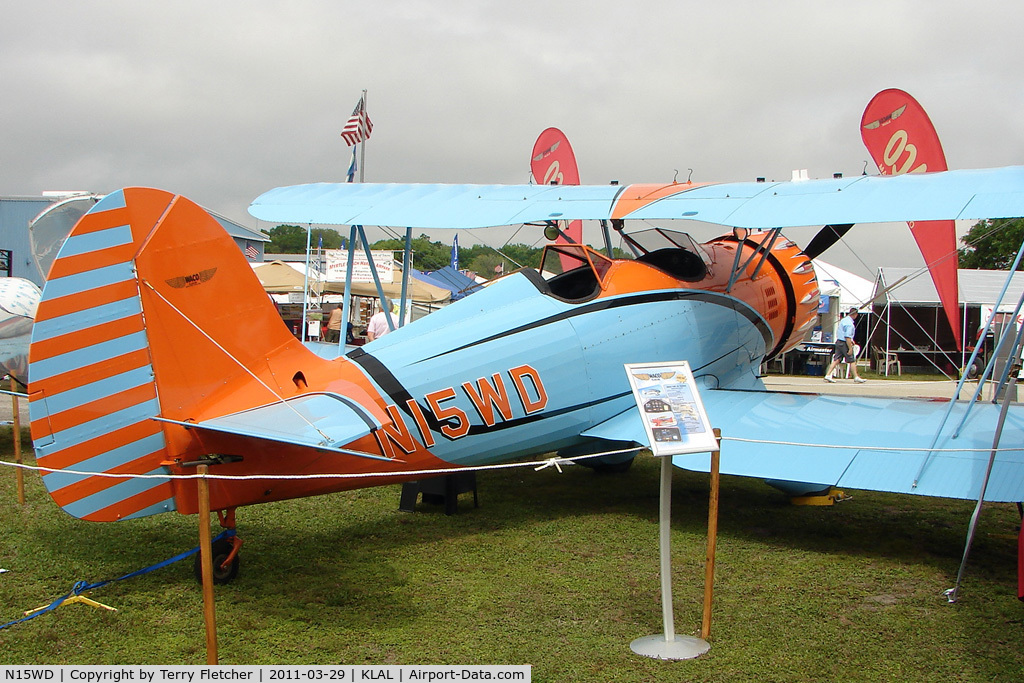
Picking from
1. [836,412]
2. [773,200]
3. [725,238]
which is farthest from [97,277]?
[725,238]

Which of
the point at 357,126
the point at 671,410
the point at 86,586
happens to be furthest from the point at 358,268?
the point at 671,410

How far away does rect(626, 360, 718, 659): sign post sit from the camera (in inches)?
146

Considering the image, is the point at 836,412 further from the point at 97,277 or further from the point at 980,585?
the point at 97,277

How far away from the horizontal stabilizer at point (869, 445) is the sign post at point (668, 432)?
1067mm

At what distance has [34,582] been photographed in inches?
183

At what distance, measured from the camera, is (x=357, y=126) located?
1473 cm

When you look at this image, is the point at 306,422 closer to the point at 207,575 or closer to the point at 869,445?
the point at 207,575

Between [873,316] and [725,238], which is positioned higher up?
[725,238]

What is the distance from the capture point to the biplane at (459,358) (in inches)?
147

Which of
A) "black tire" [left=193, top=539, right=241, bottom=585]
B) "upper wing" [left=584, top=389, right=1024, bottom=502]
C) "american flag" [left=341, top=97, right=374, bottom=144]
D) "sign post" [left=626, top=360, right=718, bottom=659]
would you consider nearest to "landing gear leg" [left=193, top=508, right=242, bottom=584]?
"black tire" [left=193, top=539, right=241, bottom=585]

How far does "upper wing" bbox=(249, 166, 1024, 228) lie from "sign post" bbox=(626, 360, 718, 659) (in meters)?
2.01

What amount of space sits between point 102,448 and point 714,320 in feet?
15.9

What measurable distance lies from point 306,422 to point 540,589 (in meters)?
1.71

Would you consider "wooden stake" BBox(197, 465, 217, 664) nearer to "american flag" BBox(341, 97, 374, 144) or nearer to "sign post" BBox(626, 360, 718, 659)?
"sign post" BBox(626, 360, 718, 659)
